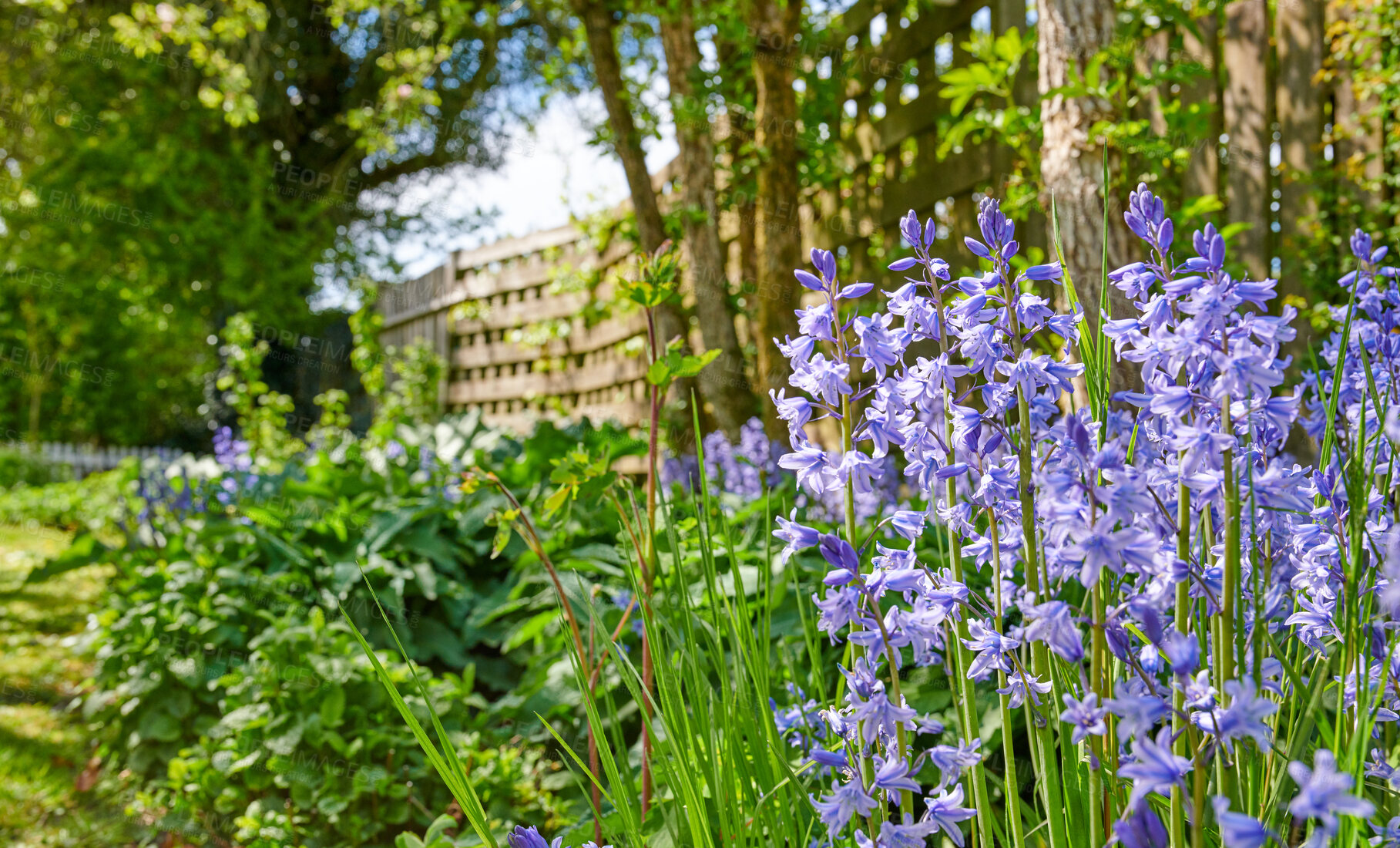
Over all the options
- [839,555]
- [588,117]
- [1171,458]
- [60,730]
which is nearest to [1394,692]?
[1171,458]

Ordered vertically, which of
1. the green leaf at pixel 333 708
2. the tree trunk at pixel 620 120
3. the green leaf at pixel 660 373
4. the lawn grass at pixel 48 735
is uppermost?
the tree trunk at pixel 620 120

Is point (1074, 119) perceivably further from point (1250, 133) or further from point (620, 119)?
point (620, 119)

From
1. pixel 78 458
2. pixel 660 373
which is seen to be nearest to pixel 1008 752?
pixel 660 373

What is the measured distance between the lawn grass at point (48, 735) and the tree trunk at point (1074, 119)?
246 cm

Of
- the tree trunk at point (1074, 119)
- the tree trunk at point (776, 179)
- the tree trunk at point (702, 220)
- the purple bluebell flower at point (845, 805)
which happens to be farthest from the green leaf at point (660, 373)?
the tree trunk at point (702, 220)

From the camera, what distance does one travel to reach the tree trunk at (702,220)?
356 centimetres

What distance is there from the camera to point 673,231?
359 cm

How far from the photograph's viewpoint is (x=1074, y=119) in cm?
202

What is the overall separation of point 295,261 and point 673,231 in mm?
8892

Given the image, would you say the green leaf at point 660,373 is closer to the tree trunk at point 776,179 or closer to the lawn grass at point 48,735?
the lawn grass at point 48,735

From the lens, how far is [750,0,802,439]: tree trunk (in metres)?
3.38

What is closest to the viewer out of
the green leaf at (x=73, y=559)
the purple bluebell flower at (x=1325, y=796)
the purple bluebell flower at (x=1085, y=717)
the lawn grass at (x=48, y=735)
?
the purple bluebell flower at (x=1325, y=796)

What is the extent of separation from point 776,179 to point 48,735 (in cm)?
301

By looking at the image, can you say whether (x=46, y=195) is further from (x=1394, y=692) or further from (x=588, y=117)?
(x=1394, y=692)
